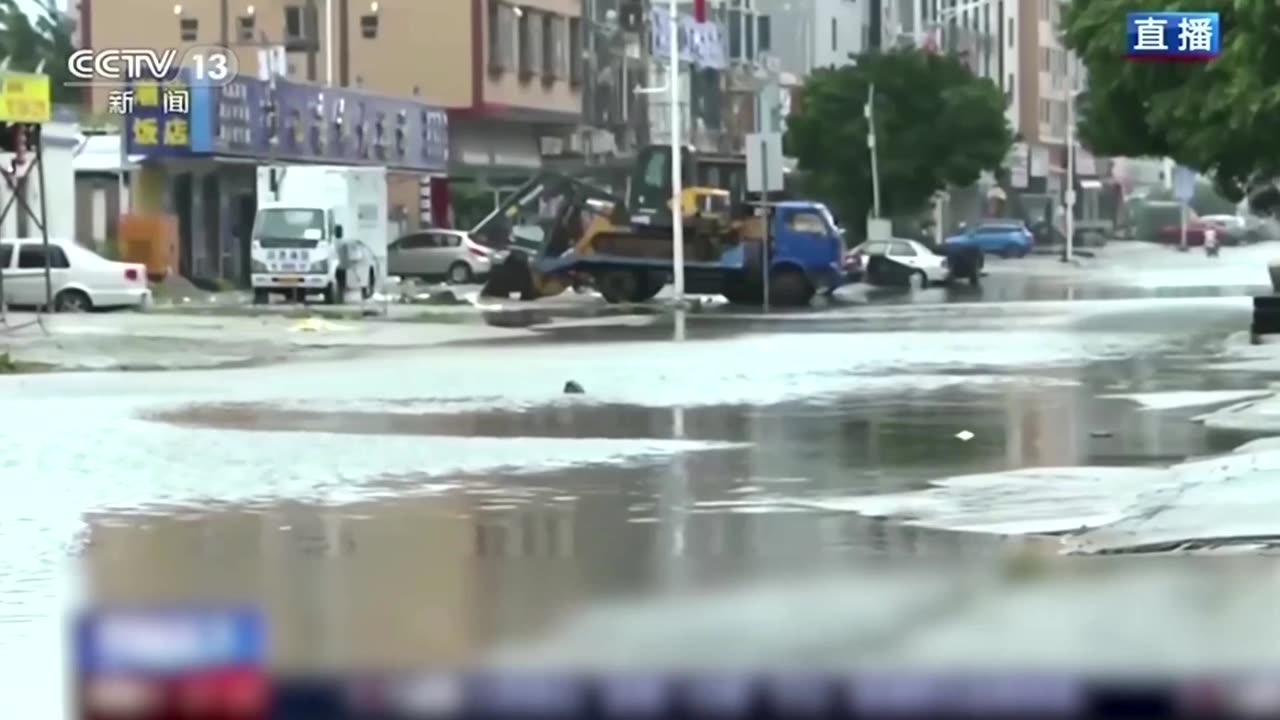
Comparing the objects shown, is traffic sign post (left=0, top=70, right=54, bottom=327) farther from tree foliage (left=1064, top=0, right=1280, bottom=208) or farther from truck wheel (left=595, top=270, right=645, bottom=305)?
truck wheel (left=595, top=270, right=645, bottom=305)

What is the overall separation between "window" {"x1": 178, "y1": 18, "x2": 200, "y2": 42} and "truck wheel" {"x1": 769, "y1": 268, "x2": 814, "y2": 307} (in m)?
27.7

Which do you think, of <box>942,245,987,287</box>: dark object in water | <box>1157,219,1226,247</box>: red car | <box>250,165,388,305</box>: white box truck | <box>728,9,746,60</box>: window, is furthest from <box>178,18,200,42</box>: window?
<box>1157,219,1226,247</box>: red car

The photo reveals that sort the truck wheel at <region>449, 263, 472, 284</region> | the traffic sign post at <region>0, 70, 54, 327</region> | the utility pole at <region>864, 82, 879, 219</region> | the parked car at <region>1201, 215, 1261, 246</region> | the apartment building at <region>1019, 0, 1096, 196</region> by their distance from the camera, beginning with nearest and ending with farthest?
1. the traffic sign post at <region>0, 70, 54, 327</region>
2. the truck wheel at <region>449, 263, 472, 284</region>
3. the utility pole at <region>864, 82, 879, 219</region>
4. the parked car at <region>1201, 215, 1261, 246</region>
5. the apartment building at <region>1019, 0, 1096, 196</region>

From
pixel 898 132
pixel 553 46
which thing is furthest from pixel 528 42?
pixel 898 132

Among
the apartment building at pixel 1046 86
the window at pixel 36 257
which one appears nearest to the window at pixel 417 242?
the window at pixel 36 257

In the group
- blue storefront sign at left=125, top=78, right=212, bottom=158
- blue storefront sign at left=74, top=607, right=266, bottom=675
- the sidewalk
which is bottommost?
the sidewalk

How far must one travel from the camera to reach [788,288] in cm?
5203

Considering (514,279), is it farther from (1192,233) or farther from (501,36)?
(1192,233)

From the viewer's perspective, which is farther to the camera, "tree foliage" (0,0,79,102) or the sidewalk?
"tree foliage" (0,0,79,102)

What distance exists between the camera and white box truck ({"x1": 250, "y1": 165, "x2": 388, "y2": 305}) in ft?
157

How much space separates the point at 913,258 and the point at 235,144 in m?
19.2

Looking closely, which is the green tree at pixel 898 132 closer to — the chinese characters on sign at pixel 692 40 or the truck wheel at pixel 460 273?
the chinese characters on sign at pixel 692 40

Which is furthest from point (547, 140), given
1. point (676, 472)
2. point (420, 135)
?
point (676, 472)

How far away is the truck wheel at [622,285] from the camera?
167 feet
